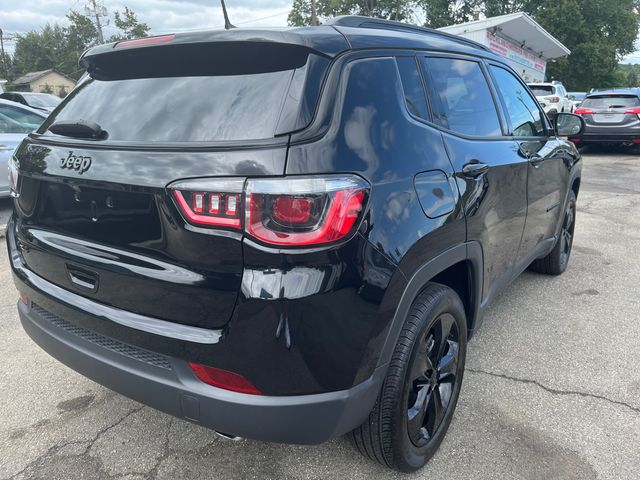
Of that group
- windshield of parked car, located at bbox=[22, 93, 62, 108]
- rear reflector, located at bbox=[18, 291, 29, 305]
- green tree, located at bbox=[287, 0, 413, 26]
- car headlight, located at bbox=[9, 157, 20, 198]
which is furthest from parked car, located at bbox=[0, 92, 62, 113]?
green tree, located at bbox=[287, 0, 413, 26]

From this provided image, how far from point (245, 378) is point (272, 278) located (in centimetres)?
35

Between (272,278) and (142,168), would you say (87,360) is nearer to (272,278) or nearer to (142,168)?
(142,168)

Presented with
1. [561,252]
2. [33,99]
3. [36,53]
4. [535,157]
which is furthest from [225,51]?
[36,53]

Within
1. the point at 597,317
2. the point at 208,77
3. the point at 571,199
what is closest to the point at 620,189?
the point at 571,199

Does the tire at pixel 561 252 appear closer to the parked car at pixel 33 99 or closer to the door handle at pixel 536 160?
the door handle at pixel 536 160

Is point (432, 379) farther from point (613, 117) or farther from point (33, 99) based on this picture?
point (33, 99)

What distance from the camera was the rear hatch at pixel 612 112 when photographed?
1234cm

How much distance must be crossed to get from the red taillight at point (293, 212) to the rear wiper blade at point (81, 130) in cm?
82

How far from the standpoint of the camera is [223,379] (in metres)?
1.69

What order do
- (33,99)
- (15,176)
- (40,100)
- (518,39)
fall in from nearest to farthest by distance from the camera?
(15,176), (33,99), (40,100), (518,39)

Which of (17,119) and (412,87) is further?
(17,119)

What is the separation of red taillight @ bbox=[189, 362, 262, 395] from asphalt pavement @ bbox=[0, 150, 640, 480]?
2.34 ft

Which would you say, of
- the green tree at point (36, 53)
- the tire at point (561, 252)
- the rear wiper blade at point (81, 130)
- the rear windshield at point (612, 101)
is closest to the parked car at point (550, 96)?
the rear windshield at point (612, 101)

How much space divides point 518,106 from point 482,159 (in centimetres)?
116
